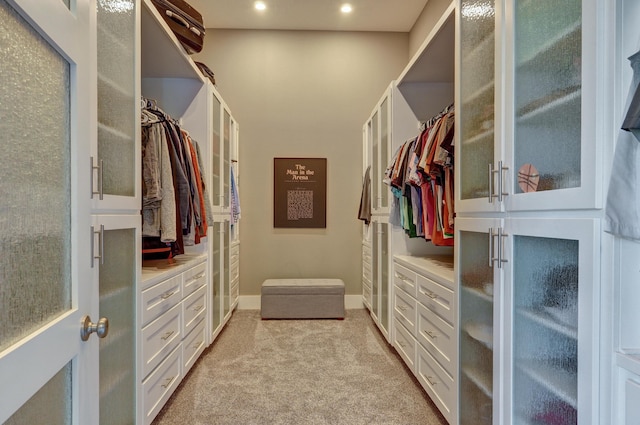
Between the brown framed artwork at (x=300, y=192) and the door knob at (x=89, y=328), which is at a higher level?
the brown framed artwork at (x=300, y=192)

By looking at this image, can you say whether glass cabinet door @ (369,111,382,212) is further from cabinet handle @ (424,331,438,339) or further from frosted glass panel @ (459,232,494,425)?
frosted glass panel @ (459,232,494,425)

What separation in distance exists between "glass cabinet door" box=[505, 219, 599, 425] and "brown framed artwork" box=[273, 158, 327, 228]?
3435 mm

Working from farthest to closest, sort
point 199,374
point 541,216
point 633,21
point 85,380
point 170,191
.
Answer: point 199,374 < point 170,191 < point 541,216 < point 85,380 < point 633,21

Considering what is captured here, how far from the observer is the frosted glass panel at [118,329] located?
4.62 ft

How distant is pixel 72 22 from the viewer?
36.1 inches

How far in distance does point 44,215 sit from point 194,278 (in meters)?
1.91

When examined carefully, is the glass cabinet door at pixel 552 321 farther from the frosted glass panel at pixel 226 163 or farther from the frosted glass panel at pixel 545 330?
the frosted glass panel at pixel 226 163

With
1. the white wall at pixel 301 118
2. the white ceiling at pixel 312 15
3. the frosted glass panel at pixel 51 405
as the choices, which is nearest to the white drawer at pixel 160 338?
the frosted glass panel at pixel 51 405

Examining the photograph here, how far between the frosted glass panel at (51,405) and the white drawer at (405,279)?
1.97m

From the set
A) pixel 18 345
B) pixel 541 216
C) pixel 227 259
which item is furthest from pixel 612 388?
pixel 227 259

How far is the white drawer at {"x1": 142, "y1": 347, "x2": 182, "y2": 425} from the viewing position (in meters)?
1.86

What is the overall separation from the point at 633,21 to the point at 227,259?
11.2ft

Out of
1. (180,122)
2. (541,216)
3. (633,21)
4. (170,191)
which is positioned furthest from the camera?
(180,122)

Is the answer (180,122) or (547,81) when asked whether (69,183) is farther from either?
(180,122)
